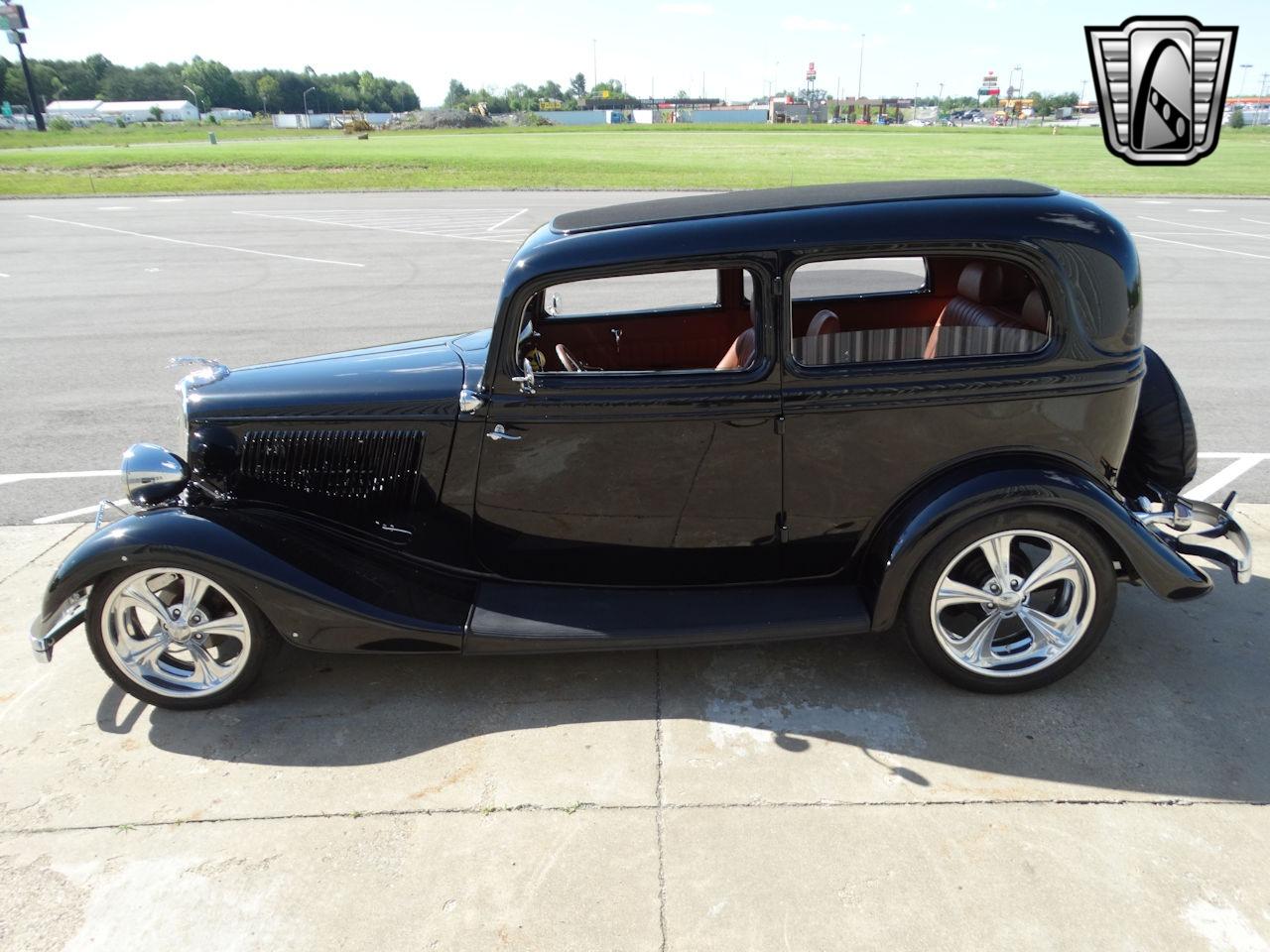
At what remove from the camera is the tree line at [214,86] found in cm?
13200

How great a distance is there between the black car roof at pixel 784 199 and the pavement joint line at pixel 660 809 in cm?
178

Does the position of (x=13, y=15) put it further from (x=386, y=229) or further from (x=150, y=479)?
(x=150, y=479)

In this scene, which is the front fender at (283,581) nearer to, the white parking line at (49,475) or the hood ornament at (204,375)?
the hood ornament at (204,375)

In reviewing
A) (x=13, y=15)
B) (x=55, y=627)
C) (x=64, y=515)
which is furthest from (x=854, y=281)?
(x=13, y=15)

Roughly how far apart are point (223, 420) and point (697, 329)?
6.85 ft

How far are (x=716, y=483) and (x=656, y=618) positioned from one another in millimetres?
561

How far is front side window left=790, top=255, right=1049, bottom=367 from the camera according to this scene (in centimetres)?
330

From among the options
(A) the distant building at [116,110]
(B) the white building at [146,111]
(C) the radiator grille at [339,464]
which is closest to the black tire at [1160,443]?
(C) the radiator grille at [339,464]

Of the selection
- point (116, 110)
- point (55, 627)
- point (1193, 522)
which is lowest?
point (55, 627)

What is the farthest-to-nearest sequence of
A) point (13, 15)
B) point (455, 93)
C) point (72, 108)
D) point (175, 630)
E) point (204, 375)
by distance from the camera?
1. point (455, 93)
2. point (72, 108)
3. point (13, 15)
4. point (204, 375)
5. point (175, 630)

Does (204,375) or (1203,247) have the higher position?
(204,375)

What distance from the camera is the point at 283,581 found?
3.25m

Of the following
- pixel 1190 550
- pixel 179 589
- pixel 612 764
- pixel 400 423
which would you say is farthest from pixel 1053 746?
pixel 179 589

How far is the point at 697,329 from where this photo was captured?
13.5 feet
